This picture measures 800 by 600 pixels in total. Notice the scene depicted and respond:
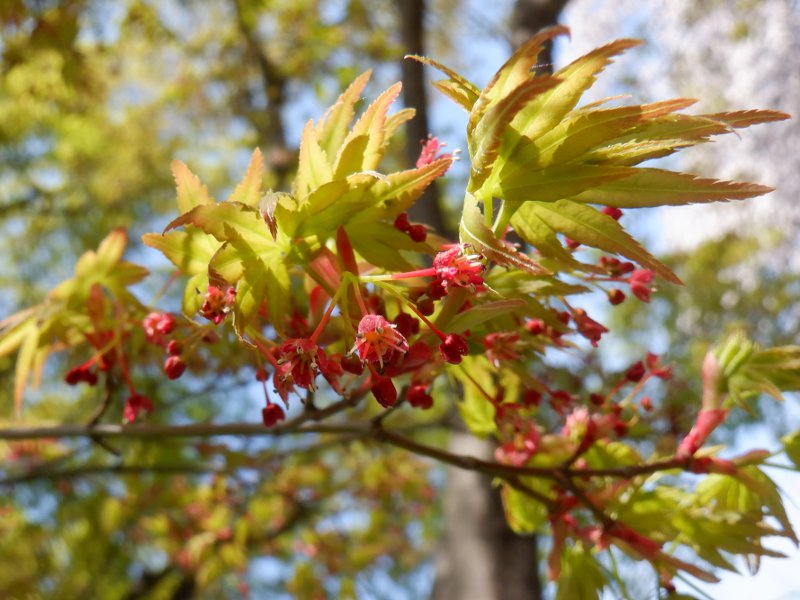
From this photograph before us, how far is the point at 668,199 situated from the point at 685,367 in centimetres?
211

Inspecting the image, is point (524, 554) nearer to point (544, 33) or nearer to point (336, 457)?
point (544, 33)

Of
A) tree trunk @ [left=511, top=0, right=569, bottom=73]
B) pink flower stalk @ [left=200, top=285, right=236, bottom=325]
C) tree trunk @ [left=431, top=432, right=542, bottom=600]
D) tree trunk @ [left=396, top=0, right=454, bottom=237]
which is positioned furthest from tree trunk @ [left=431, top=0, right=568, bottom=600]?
pink flower stalk @ [left=200, top=285, right=236, bottom=325]

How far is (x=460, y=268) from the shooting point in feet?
1.97

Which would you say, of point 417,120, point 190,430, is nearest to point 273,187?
point 417,120

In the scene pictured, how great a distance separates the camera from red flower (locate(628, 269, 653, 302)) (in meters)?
0.83

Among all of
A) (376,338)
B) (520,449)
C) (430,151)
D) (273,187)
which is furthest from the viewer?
(273,187)

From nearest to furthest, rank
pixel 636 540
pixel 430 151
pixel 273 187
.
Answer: pixel 430 151, pixel 636 540, pixel 273 187

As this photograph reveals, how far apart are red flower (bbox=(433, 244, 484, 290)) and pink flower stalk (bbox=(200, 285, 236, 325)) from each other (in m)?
0.18

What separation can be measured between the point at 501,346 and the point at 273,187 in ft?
10.7

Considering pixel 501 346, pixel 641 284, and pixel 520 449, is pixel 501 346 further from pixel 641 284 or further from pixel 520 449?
pixel 520 449

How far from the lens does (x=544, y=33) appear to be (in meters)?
0.55

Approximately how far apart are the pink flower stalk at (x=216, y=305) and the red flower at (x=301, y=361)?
0.06m

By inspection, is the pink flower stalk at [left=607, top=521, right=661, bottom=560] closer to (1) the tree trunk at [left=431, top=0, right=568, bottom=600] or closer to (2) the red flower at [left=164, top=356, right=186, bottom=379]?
(2) the red flower at [left=164, top=356, right=186, bottom=379]

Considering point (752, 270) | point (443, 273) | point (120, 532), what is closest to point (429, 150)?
point (443, 273)
